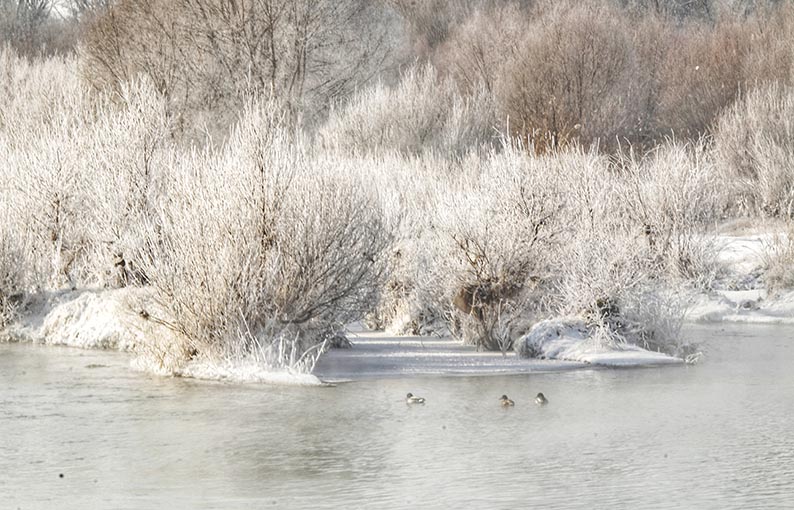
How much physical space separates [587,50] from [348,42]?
233 inches

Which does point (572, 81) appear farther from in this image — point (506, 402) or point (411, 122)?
point (506, 402)

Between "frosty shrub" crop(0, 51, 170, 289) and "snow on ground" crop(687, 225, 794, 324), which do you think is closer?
"frosty shrub" crop(0, 51, 170, 289)

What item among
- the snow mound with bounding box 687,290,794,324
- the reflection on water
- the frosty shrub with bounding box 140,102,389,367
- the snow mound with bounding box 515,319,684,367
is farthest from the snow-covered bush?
the snow mound with bounding box 687,290,794,324

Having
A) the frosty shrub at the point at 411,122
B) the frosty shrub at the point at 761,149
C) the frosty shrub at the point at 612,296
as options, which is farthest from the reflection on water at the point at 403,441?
the frosty shrub at the point at 411,122

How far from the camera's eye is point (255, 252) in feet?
46.5

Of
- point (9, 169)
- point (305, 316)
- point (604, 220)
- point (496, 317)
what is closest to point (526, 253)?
point (496, 317)

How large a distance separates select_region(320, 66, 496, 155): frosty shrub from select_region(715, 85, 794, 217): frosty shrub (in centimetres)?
523

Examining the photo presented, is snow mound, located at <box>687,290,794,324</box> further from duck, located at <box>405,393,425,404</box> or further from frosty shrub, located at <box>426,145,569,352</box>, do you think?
duck, located at <box>405,393,425,404</box>

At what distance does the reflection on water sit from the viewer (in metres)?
9.00

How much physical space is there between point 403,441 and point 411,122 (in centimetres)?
2049

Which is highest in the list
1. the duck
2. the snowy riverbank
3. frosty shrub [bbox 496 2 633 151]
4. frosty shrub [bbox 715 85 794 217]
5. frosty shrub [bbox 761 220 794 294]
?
frosty shrub [bbox 496 2 633 151]

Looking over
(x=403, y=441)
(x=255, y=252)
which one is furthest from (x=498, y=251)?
(x=403, y=441)

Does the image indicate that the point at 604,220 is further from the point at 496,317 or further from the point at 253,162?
the point at 253,162

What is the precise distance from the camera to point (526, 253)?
16656 millimetres
